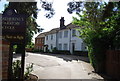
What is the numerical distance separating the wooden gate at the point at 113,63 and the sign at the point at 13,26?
19.5 feet

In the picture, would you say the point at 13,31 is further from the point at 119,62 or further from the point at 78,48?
the point at 78,48

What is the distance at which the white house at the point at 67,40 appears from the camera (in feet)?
90.2

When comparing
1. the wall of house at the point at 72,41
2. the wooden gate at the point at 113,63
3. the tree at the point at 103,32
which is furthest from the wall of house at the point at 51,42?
the wooden gate at the point at 113,63

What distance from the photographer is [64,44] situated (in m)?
32.3

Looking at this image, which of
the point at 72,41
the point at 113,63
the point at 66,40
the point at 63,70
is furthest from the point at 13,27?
the point at 66,40

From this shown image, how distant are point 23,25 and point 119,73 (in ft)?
20.2

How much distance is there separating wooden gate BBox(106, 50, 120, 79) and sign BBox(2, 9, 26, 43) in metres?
5.95

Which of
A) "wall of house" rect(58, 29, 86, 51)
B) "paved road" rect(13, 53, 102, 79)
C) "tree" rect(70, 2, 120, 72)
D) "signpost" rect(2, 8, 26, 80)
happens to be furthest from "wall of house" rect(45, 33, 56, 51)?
"signpost" rect(2, 8, 26, 80)

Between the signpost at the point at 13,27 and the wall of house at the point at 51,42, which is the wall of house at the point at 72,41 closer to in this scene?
the wall of house at the point at 51,42

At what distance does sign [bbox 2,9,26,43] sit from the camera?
4735 millimetres

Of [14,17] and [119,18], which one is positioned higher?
[119,18]

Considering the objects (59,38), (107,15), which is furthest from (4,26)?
(59,38)

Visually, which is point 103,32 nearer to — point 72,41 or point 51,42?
point 72,41

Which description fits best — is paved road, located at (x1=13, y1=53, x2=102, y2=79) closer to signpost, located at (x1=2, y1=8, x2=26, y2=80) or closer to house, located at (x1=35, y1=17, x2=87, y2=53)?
signpost, located at (x1=2, y1=8, x2=26, y2=80)
